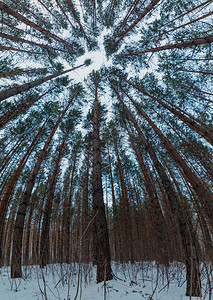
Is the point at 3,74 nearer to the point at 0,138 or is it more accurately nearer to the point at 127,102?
the point at 0,138

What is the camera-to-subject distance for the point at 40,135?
341 inches

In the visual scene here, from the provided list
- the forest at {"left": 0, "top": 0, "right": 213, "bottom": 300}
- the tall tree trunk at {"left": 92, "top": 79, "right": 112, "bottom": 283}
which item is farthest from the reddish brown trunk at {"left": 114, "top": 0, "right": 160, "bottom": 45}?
the tall tree trunk at {"left": 92, "top": 79, "right": 112, "bottom": 283}

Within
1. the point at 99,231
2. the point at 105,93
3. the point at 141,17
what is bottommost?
the point at 99,231

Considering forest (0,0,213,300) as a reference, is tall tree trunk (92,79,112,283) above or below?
below

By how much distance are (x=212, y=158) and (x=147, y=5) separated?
27.2 ft

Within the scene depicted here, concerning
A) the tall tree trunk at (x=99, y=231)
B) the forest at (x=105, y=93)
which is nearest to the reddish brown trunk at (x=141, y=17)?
the forest at (x=105, y=93)

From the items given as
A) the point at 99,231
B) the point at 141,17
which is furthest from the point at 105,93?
the point at 99,231

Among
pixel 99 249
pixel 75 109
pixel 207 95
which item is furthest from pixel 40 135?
pixel 207 95

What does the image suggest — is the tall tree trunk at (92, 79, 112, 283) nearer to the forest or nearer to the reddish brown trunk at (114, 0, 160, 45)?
the forest

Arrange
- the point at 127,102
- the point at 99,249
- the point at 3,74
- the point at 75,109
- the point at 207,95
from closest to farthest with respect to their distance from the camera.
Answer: the point at 99,249
the point at 3,74
the point at 207,95
the point at 127,102
the point at 75,109

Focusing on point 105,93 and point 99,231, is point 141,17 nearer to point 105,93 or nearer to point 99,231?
point 105,93

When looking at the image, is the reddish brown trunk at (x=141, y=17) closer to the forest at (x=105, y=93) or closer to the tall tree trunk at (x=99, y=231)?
the forest at (x=105, y=93)

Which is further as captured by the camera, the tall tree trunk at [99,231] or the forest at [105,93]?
the forest at [105,93]

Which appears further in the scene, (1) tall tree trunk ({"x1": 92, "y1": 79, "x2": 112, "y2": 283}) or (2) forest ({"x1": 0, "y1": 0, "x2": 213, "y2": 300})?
(2) forest ({"x1": 0, "y1": 0, "x2": 213, "y2": 300})
